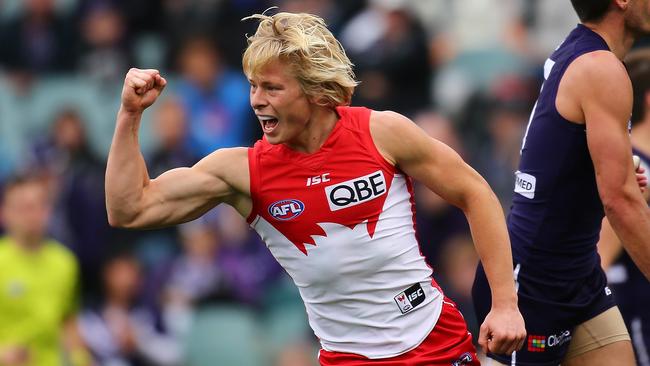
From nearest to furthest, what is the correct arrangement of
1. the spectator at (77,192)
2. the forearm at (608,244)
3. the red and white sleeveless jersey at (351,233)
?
the red and white sleeveless jersey at (351,233) < the forearm at (608,244) < the spectator at (77,192)

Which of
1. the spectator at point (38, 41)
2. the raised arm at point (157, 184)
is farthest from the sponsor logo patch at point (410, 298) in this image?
the spectator at point (38, 41)

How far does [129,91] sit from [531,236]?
1866 mm

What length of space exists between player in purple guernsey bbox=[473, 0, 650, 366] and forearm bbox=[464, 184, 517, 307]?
337mm

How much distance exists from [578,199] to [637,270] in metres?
1.54

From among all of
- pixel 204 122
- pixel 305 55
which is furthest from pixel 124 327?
pixel 305 55

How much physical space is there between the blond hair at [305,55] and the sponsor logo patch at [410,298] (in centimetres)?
85

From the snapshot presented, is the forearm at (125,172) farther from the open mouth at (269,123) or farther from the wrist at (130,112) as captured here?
the open mouth at (269,123)

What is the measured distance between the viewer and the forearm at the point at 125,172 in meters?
5.30

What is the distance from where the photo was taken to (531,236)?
5.63m

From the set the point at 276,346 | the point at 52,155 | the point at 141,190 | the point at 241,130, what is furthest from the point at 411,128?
the point at 52,155

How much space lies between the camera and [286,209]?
17.5 ft

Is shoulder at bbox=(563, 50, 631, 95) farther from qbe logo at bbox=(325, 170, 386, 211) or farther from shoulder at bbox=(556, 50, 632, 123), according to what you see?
qbe logo at bbox=(325, 170, 386, 211)

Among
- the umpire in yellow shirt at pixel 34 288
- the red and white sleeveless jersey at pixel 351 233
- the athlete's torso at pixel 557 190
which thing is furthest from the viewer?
the umpire in yellow shirt at pixel 34 288

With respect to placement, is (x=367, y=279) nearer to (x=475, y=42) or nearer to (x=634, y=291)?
(x=634, y=291)
